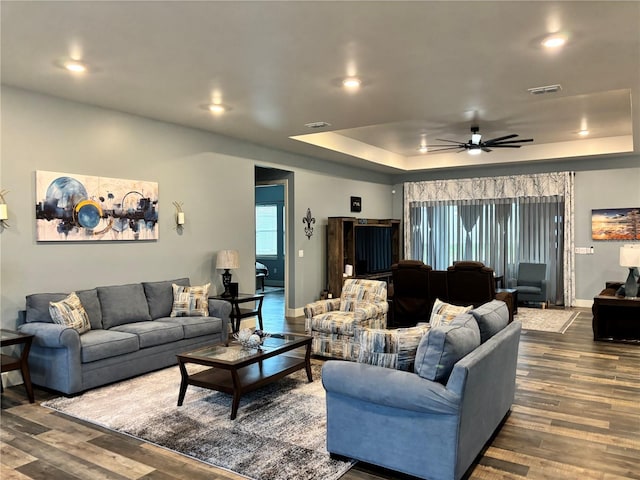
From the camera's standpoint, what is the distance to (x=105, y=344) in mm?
4383

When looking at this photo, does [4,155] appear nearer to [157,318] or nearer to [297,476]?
[157,318]

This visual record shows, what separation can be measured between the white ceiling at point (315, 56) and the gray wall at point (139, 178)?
288 millimetres

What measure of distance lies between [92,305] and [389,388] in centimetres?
345

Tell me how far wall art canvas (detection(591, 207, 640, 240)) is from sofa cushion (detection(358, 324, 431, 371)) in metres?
7.61

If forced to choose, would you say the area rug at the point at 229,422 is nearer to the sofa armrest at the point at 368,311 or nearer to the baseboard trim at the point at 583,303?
the sofa armrest at the point at 368,311

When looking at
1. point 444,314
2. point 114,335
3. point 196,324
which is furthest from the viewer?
point 196,324

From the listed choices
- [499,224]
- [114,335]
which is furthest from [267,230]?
[114,335]

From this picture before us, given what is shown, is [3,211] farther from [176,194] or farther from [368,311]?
[368,311]

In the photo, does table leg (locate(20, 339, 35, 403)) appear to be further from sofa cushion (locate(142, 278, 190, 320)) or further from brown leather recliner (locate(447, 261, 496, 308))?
brown leather recliner (locate(447, 261, 496, 308))

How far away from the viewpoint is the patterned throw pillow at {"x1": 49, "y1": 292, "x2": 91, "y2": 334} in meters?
4.36

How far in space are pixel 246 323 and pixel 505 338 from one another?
4662mm

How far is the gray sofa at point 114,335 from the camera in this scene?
4.18 metres

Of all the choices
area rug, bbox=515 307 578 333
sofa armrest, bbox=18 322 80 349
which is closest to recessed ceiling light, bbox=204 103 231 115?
sofa armrest, bbox=18 322 80 349

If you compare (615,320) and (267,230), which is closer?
(615,320)
